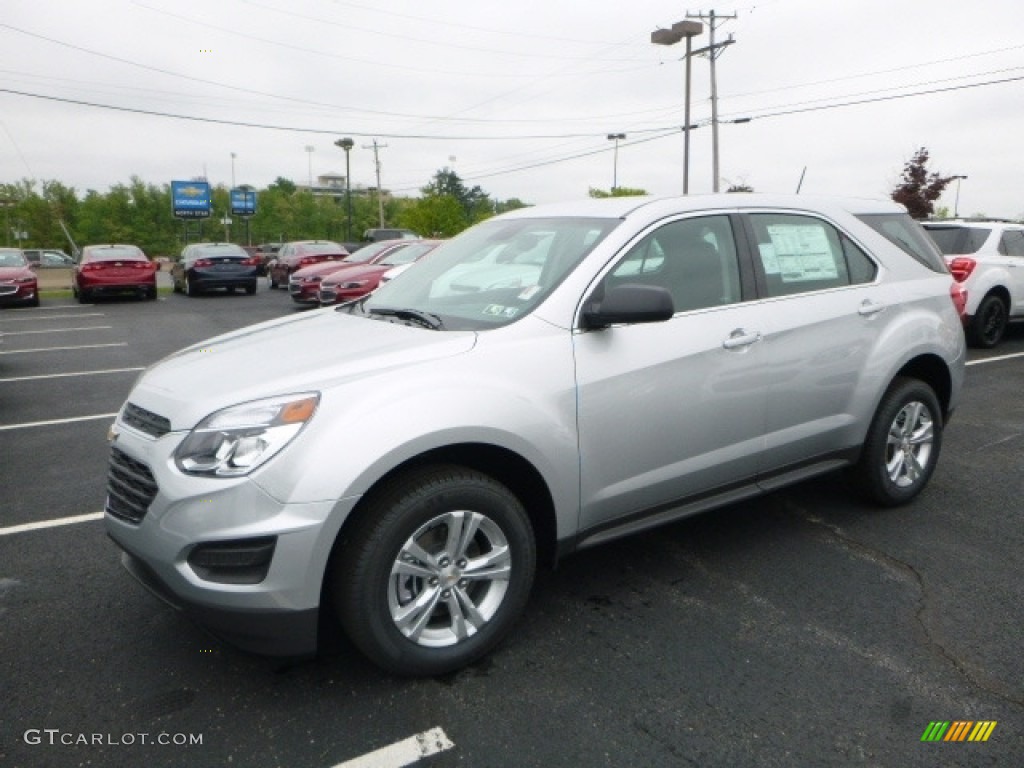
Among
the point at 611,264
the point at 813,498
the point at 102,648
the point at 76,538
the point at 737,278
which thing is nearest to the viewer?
the point at 102,648

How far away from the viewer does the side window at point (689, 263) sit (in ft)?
10.6

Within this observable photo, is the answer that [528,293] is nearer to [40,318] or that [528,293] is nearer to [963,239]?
[963,239]

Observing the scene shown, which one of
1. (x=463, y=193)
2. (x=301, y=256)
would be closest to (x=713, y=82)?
(x=301, y=256)

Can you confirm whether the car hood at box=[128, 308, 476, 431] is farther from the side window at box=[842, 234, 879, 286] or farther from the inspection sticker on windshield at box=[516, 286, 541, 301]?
the side window at box=[842, 234, 879, 286]

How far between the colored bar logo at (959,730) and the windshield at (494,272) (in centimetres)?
199

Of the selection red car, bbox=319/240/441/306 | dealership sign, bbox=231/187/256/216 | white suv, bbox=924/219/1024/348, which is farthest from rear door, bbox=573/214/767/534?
dealership sign, bbox=231/187/256/216

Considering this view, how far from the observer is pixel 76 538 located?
403cm

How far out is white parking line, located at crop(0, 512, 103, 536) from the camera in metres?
4.12

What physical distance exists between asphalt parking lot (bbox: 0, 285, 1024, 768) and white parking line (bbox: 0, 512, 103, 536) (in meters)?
0.01

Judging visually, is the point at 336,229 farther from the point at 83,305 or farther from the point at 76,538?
the point at 76,538

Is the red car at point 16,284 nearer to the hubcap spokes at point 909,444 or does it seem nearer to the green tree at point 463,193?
the hubcap spokes at point 909,444

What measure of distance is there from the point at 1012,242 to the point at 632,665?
10.4m

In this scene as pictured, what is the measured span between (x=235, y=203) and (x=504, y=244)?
68.4 meters

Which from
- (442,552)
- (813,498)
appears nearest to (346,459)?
(442,552)
